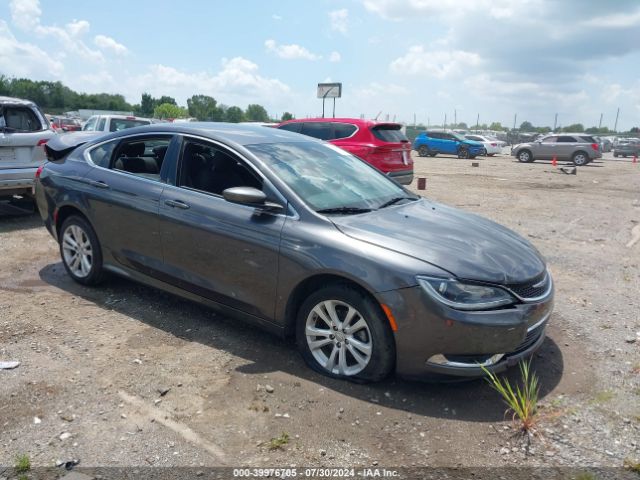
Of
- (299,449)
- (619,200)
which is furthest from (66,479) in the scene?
(619,200)

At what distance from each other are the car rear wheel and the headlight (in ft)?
83.6

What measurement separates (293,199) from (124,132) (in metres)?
2.24

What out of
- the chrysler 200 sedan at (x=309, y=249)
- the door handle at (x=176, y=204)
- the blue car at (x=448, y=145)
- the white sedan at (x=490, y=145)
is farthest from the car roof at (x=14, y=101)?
the white sedan at (x=490, y=145)

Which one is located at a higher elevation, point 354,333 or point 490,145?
point 490,145

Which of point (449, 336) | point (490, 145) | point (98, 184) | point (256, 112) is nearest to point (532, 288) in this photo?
point (449, 336)

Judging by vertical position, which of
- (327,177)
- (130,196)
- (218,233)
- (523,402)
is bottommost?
(523,402)

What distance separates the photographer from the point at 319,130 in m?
11.3

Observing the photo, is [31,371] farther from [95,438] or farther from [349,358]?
[349,358]

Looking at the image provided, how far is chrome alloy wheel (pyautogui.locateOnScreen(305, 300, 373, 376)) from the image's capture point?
3398 mm

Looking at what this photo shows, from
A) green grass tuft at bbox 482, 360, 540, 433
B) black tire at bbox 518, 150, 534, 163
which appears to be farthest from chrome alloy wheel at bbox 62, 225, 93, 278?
black tire at bbox 518, 150, 534, 163

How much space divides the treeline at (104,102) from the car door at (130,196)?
103 metres

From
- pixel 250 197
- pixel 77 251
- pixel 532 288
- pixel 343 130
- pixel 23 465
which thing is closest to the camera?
pixel 23 465

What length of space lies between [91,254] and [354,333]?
2915mm

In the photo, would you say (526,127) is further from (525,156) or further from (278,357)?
(278,357)
